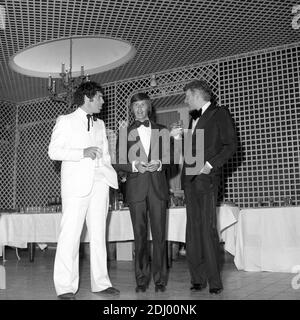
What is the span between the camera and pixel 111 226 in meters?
4.81

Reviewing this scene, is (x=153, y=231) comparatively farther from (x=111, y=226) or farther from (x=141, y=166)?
(x=111, y=226)

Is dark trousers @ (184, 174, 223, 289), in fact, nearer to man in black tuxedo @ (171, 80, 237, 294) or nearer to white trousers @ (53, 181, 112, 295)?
man in black tuxedo @ (171, 80, 237, 294)

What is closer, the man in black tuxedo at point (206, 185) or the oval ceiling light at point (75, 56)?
the man in black tuxedo at point (206, 185)

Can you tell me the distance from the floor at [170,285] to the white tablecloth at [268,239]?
13 centimetres

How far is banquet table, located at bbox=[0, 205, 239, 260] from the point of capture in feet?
14.9

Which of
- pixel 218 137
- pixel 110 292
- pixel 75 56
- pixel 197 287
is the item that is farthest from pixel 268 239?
pixel 75 56

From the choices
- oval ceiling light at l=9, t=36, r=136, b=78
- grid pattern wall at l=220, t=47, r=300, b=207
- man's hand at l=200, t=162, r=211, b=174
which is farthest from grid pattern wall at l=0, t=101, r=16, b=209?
man's hand at l=200, t=162, r=211, b=174

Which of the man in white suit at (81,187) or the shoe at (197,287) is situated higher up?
the man in white suit at (81,187)

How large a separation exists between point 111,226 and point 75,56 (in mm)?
3437

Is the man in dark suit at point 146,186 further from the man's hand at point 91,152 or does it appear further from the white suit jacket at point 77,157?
the man's hand at point 91,152

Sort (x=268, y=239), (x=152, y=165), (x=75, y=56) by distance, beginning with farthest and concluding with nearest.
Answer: (x=75, y=56) → (x=268, y=239) → (x=152, y=165)

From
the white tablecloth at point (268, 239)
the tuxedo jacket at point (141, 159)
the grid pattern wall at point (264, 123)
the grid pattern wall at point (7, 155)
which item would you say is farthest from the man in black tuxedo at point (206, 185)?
the grid pattern wall at point (7, 155)

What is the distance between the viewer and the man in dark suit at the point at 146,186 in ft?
9.95
